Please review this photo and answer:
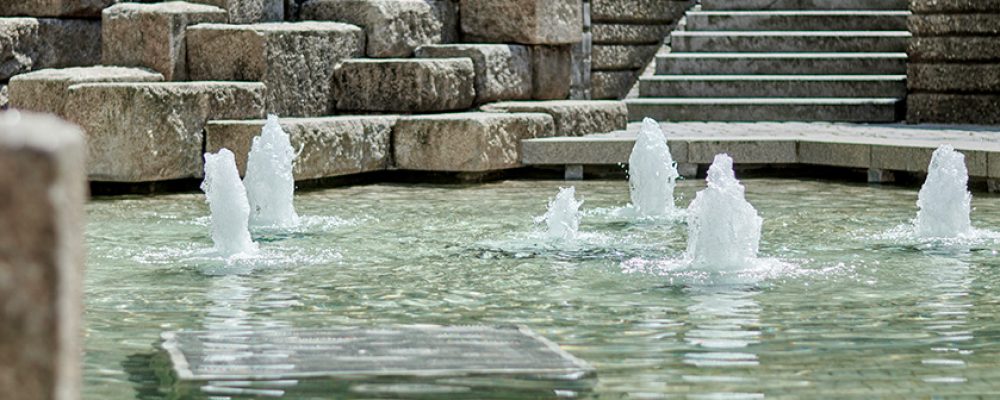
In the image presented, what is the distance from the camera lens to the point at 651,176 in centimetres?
902

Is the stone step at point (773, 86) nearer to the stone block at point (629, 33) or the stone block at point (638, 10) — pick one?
the stone block at point (629, 33)

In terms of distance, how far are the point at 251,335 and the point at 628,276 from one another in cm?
190

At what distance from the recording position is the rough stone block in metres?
14.4

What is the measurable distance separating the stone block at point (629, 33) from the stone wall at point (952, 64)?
2.54 meters

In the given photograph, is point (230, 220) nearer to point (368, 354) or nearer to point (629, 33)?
point (368, 354)

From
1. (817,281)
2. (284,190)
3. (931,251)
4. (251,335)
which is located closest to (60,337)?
(251,335)

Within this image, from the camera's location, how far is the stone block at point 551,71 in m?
12.3

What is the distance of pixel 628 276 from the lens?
5949 mm

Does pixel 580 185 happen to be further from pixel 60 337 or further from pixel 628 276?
pixel 60 337

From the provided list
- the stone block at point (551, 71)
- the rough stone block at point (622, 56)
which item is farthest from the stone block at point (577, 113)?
the rough stone block at point (622, 56)

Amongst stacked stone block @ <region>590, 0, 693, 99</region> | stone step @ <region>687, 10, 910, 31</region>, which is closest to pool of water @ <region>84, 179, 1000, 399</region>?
stacked stone block @ <region>590, 0, 693, 99</region>

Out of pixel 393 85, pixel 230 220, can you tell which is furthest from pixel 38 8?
pixel 230 220

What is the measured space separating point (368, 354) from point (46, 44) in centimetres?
636

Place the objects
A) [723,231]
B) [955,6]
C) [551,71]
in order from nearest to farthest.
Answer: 1. [723,231]
2. [551,71]
3. [955,6]
